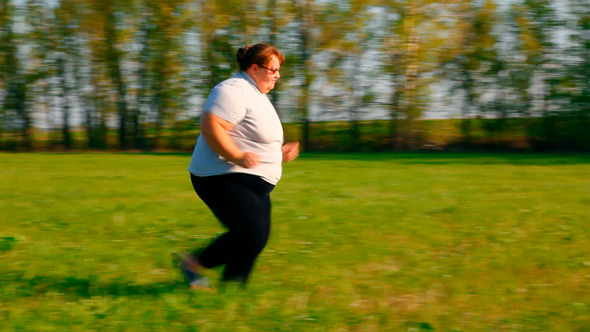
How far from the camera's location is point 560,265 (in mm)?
5559

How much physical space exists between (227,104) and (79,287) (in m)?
1.89

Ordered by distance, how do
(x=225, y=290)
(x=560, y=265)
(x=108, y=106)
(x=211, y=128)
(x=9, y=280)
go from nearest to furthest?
(x=211, y=128)
(x=225, y=290)
(x=9, y=280)
(x=560, y=265)
(x=108, y=106)

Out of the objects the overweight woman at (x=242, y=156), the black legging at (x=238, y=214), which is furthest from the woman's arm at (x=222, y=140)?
the black legging at (x=238, y=214)

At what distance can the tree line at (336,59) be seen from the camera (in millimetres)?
21062

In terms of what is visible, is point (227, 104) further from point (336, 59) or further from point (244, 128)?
point (336, 59)

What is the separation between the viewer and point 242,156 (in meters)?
3.97

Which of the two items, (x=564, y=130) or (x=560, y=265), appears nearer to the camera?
(x=560, y=265)

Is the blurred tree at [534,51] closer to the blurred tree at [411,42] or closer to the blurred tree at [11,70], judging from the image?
the blurred tree at [411,42]

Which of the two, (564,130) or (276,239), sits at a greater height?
(276,239)

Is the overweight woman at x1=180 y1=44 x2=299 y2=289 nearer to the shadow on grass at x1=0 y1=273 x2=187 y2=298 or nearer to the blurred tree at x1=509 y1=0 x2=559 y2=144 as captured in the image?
the shadow on grass at x1=0 y1=273 x2=187 y2=298

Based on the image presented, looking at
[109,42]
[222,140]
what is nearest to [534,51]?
[109,42]

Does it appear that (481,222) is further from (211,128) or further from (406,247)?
(211,128)

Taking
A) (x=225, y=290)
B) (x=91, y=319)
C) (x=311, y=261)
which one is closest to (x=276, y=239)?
(x=311, y=261)

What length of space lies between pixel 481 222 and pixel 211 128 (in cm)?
466
